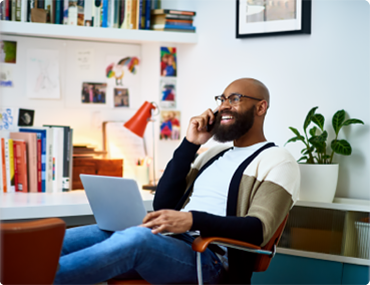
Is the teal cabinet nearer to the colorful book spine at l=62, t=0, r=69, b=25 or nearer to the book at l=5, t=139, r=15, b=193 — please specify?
the book at l=5, t=139, r=15, b=193

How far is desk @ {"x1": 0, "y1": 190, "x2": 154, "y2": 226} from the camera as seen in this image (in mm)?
2158

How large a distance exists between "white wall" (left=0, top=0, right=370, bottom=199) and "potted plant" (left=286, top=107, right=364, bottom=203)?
0.11 m

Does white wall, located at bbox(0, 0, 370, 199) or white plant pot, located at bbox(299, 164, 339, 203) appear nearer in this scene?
white plant pot, located at bbox(299, 164, 339, 203)

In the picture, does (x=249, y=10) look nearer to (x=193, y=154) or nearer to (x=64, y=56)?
(x=193, y=154)

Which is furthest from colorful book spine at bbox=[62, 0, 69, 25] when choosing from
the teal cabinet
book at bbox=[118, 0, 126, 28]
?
the teal cabinet

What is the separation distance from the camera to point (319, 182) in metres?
2.16

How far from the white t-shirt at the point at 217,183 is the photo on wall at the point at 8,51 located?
5.28 feet

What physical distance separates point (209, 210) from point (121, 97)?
1483mm

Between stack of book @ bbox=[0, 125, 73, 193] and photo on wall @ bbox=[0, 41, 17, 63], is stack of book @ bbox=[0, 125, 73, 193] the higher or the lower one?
the lower one

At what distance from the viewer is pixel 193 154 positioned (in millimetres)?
2102

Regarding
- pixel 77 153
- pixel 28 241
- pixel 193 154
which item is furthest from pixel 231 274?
pixel 77 153

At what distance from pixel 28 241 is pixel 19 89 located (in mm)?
1945

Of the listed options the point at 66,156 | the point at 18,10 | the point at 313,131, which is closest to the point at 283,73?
the point at 313,131

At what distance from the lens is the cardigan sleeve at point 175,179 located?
2.07 meters
